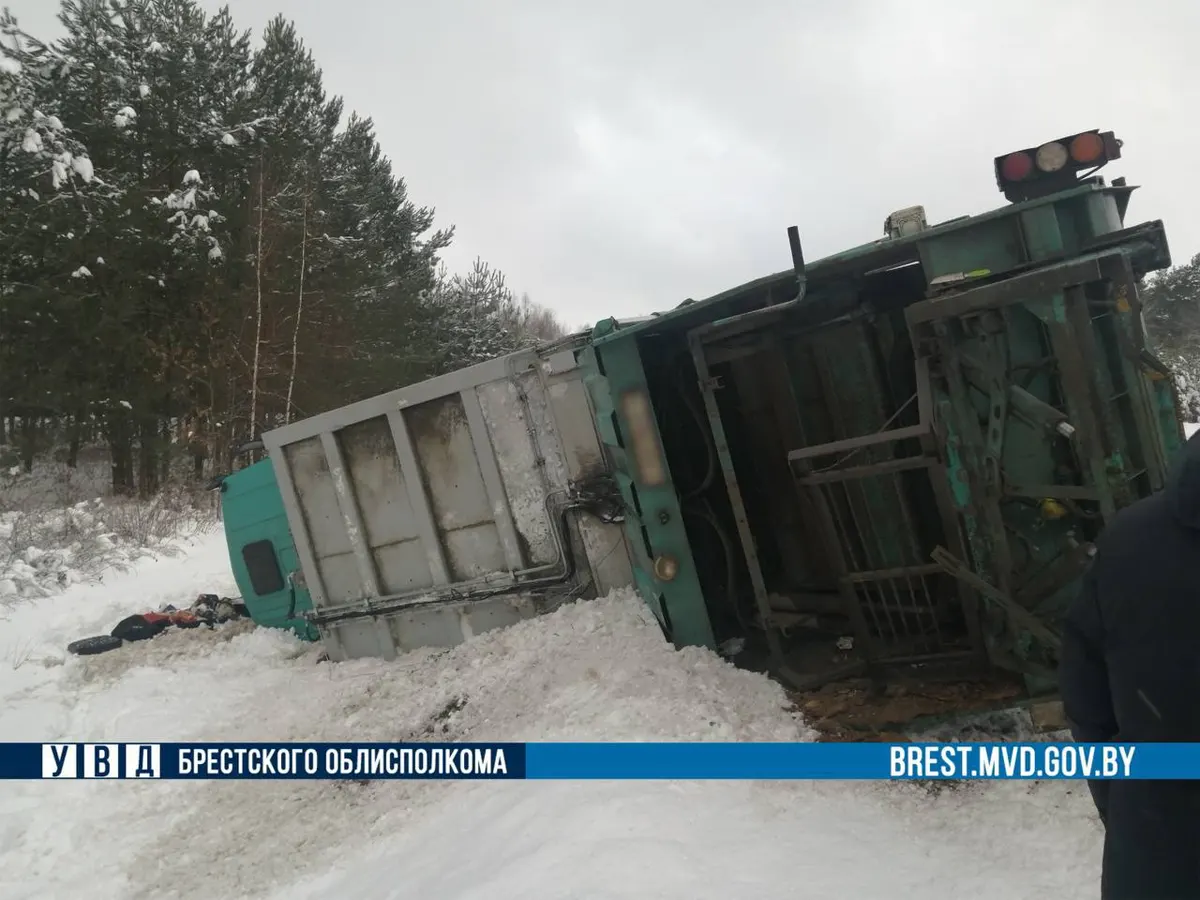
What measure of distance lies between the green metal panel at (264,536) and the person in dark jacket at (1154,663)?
A: 19.3ft

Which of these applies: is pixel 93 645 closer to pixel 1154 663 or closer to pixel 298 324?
pixel 1154 663

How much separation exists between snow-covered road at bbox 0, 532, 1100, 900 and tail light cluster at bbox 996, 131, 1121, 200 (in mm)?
2426

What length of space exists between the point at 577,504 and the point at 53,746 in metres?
3.16

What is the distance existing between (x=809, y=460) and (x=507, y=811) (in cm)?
213

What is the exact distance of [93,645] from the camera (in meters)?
6.94

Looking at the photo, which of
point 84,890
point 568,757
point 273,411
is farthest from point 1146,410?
point 273,411

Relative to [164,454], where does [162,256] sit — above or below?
above

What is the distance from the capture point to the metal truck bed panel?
187 inches

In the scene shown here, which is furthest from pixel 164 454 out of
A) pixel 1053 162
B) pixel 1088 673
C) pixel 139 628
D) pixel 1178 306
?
pixel 1178 306

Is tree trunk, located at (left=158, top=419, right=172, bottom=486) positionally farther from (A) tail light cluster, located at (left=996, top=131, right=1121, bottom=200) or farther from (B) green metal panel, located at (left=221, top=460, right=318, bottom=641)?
(A) tail light cluster, located at (left=996, top=131, right=1121, bottom=200)

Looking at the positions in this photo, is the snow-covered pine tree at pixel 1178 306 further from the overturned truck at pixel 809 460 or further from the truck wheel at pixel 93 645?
the truck wheel at pixel 93 645

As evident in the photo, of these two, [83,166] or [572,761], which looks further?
[83,166]

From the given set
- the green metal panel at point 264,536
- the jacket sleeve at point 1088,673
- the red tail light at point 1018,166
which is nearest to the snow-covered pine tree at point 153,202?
the green metal panel at point 264,536

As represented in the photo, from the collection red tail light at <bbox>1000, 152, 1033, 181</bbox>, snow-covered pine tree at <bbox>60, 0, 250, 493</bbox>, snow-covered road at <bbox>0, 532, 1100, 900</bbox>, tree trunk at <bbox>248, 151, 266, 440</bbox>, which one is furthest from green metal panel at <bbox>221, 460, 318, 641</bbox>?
snow-covered pine tree at <bbox>60, 0, 250, 493</bbox>
